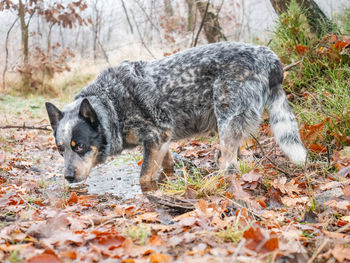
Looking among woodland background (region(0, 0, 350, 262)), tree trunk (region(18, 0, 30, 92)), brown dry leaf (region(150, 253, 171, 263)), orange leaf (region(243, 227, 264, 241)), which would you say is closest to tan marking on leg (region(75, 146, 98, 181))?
woodland background (region(0, 0, 350, 262))

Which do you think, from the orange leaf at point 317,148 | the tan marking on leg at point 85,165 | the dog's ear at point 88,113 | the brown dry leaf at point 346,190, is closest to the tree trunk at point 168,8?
the dog's ear at point 88,113

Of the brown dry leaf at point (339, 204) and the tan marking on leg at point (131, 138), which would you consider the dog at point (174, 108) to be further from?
the brown dry leaf at point (339, 204)

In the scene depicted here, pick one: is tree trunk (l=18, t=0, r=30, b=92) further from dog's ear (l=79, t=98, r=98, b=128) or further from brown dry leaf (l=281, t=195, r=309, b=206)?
brown dry leaf (l=281, t=195, r=309, b=206)

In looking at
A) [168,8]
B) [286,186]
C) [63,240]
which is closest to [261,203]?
[286,186]

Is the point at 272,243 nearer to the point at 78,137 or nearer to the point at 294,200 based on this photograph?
the point at 294,200

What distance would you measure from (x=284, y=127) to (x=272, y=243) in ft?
→ 7.34

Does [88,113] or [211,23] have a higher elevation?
[211,23]

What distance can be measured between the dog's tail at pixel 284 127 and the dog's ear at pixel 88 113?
6.66 ft

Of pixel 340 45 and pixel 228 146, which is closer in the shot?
pixel 228 146

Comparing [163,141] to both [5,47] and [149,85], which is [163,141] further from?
[5,47]

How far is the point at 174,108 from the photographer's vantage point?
3.97 meters

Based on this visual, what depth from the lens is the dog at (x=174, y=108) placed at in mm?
3529

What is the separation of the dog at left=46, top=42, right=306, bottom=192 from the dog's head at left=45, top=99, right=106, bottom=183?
10mm

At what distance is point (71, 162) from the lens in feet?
11.3
